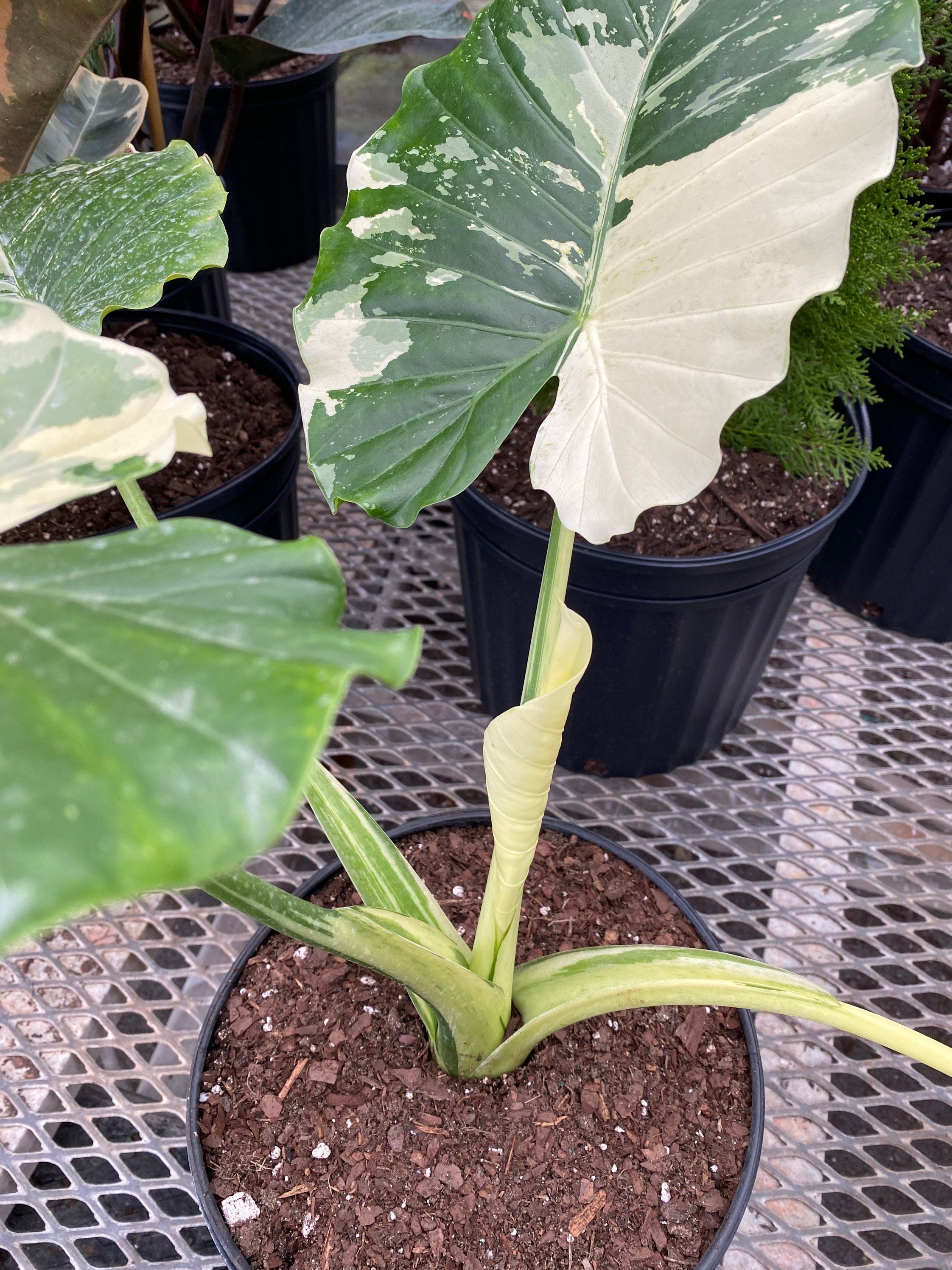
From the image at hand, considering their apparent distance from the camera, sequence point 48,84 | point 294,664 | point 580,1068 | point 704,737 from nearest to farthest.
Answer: point 294,664 < point 580,1068 < point 48,84 < point 704,737

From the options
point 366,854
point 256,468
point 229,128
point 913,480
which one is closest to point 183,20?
point 229,128

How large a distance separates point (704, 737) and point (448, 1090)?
0.53 m

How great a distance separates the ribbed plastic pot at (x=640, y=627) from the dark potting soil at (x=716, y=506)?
0.04 metres

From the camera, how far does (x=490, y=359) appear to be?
0.54 metres

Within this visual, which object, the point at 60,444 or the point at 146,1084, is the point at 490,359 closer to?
the point at 60,444

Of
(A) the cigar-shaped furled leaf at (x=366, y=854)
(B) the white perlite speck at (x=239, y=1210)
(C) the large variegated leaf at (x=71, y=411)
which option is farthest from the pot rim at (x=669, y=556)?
(B) the white perlite speck at (x=239, y=1210)

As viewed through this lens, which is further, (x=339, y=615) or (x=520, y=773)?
(x=520, y=773)

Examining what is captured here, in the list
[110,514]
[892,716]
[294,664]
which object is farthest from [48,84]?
[892,716]

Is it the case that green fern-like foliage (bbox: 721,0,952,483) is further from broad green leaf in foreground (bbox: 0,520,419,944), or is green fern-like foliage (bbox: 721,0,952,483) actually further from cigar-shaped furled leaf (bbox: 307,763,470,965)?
broad green leaf in foreground (bbox: 0,520,419,944)

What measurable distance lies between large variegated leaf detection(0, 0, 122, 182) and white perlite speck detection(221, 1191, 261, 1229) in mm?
820

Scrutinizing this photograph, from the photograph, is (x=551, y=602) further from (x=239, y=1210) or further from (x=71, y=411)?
(x=239, y=1210)

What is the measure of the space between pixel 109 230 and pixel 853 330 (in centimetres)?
63

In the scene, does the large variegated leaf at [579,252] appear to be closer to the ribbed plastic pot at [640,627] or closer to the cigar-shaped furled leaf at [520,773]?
the cigar-shaped furled leaf at [520,773]

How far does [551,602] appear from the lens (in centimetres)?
51
